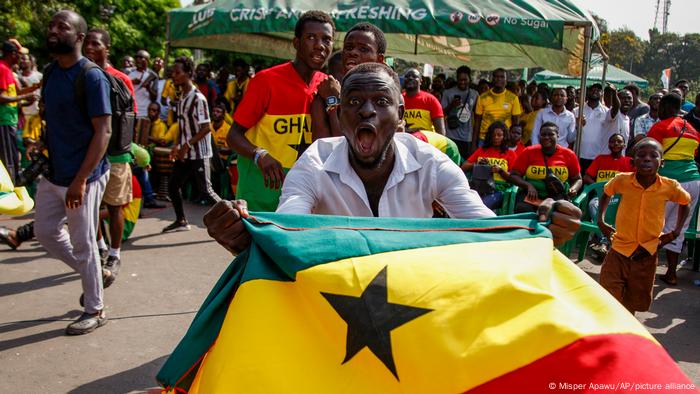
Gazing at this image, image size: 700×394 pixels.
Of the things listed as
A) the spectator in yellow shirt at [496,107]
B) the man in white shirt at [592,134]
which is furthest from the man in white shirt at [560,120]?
the spectator in yellow shirt at [496,107]

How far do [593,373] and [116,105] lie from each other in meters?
3.93

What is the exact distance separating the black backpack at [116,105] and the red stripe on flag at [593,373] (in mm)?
3588

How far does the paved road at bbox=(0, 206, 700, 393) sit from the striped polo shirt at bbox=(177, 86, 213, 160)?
1189mm

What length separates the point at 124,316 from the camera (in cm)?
504

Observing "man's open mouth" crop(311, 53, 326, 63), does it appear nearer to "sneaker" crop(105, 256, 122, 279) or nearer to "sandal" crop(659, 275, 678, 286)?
"sneaker" crop(105, 256, 122, 279)

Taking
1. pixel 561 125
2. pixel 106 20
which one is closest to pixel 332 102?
pixel 561 125

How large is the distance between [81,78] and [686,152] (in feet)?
19.8

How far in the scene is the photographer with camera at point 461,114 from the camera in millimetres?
11117

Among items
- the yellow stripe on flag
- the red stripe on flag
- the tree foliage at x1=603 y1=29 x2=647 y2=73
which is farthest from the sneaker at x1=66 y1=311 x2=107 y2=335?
the tree foliage at x1=603 y1=29 x2=647 y2=73

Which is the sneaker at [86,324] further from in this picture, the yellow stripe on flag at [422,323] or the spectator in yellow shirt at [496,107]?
the spectator in yellow shirt at [496,107]

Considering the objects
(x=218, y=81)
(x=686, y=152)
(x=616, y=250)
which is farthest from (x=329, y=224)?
(x=218, y=81)

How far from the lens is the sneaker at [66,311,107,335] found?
4602mm

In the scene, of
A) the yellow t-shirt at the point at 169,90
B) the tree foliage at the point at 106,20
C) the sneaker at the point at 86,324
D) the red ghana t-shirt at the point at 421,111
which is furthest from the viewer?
the tree foliage at the point at 106,20

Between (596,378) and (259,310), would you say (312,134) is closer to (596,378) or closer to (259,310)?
(259,310)
